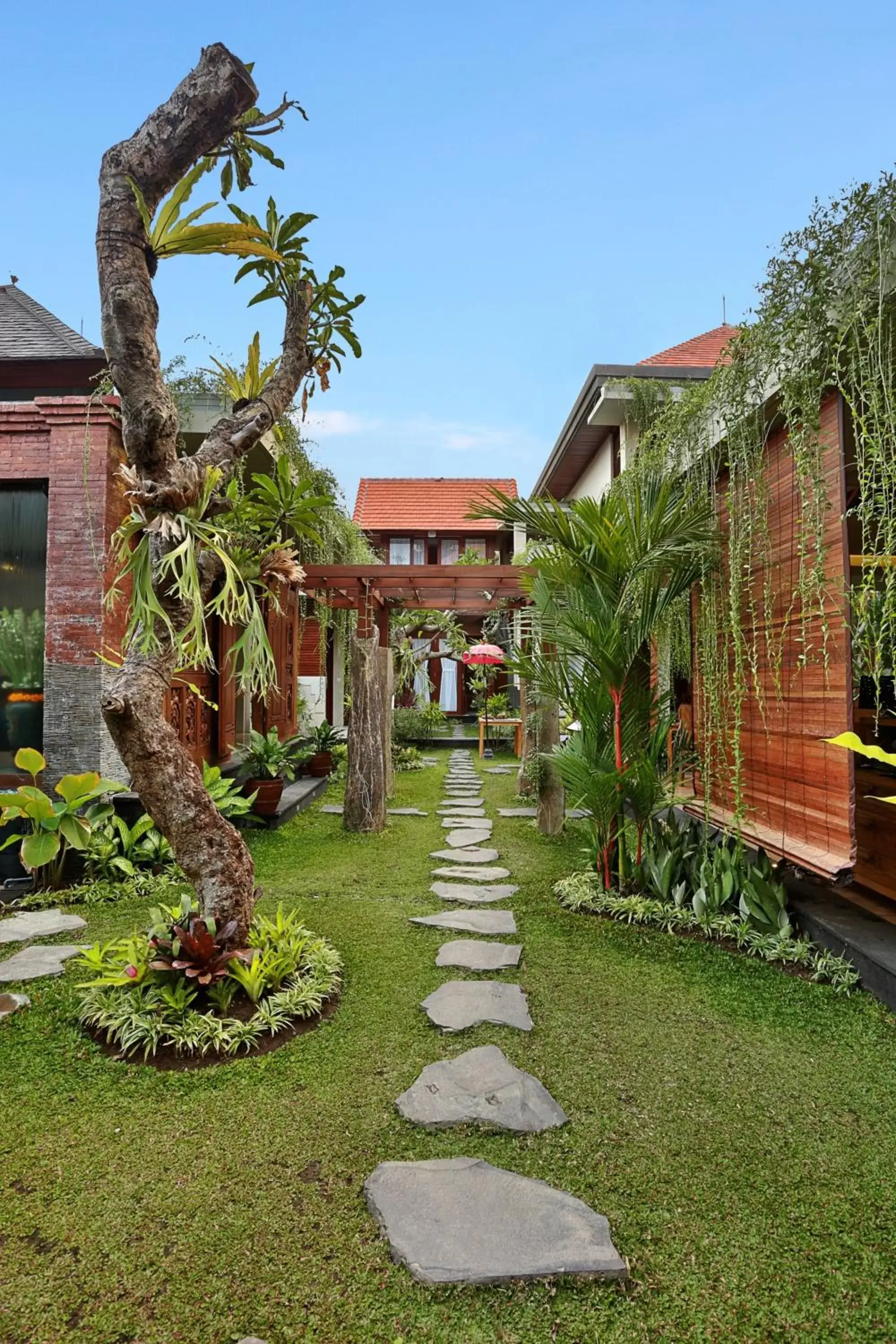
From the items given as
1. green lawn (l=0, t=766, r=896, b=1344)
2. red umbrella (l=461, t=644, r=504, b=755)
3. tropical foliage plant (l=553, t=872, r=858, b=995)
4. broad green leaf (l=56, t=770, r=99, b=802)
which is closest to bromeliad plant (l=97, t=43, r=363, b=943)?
green lawn (l=0, t=766, r=896, b=1344)

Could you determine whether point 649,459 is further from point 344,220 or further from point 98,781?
point 98,781

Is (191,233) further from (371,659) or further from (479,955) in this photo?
(371,659)

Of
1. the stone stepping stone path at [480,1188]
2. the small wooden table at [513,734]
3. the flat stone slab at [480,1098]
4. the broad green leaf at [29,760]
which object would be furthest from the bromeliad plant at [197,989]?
the small wooden table at [513,734]

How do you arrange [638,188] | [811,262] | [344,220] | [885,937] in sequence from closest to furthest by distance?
[811,262]
[885,937]
[344,220]
[638,188]

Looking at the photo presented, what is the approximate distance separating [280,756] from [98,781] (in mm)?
2176

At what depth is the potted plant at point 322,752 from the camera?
984 centimetres

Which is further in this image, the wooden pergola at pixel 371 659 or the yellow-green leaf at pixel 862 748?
the wooden pergola at pixel 371 659

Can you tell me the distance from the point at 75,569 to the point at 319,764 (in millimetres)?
5012

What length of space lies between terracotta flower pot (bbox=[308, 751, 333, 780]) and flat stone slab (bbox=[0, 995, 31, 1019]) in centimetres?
650

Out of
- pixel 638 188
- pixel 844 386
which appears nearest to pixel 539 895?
pixel 844 386

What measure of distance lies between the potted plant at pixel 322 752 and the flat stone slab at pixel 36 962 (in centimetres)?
583

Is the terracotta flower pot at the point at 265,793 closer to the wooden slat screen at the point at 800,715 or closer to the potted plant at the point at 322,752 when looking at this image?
the potted plant at the point at 322,752

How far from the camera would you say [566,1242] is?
175 cm

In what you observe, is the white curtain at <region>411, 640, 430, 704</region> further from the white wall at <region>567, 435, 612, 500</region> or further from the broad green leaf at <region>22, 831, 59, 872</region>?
the broad green leaf at <region>22, 831, 59, 872</region>
